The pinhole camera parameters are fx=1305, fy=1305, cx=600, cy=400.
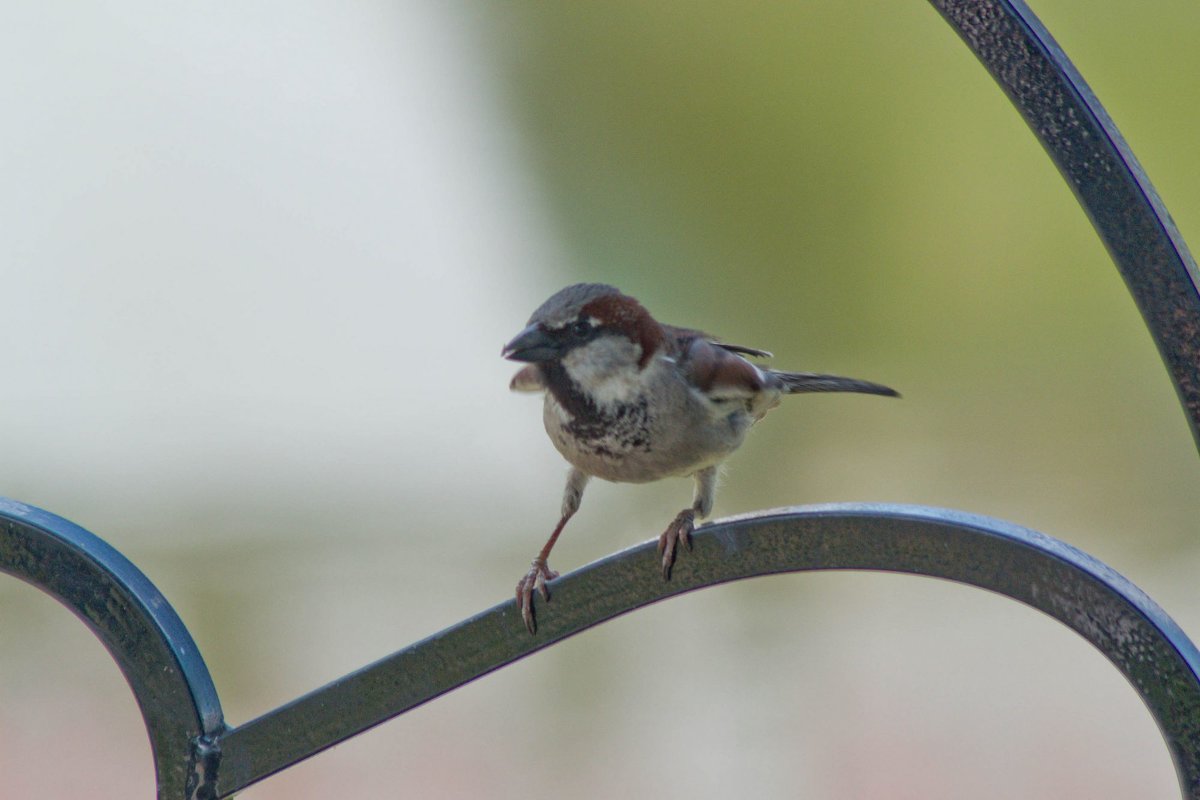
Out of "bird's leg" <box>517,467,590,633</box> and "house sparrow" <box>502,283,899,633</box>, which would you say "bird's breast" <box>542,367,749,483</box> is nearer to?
"house sparrow" <box>502,283,899,633</box>

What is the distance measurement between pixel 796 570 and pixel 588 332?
525 mm

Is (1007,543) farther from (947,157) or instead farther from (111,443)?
(111,443)

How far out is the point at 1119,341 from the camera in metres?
2.95

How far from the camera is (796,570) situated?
0.75m

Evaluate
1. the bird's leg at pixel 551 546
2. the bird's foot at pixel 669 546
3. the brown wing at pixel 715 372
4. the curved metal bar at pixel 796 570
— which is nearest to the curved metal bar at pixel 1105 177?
the curved metal bar at pixel 796 570

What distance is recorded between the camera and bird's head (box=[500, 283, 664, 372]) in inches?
47.1

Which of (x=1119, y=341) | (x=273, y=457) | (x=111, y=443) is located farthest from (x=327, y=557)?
(x=1119, y=341)

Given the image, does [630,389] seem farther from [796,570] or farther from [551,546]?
[796,570]

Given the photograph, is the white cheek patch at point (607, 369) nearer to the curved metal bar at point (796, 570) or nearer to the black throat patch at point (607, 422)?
the black throat patch at point (607, 422)

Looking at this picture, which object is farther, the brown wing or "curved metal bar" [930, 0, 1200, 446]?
the brown wing

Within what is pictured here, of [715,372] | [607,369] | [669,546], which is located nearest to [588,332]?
[607,369]

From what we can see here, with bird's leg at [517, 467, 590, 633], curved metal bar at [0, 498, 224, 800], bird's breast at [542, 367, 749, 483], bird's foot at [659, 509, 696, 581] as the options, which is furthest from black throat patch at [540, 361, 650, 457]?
curved metal bar at [0, 498, 224, 800]

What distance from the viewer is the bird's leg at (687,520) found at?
804 mm

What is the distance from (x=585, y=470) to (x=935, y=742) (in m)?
1.86
